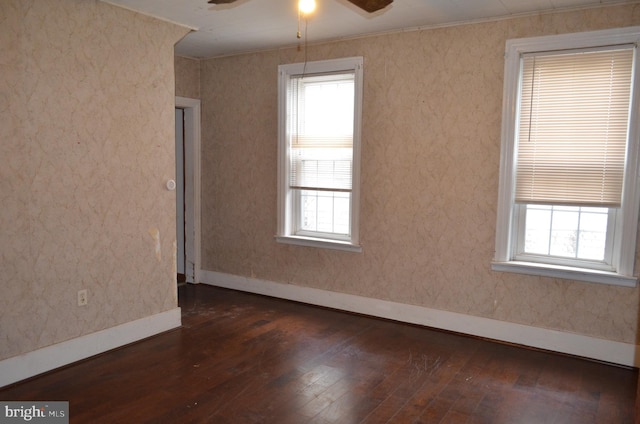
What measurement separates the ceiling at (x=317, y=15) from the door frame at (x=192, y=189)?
3.45ft

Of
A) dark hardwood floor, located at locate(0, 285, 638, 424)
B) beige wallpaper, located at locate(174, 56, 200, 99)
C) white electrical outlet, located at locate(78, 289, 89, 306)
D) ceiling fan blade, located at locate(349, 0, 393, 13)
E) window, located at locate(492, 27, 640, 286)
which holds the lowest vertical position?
dark hardwood floor, located at locate(0, 285, 638, 424)

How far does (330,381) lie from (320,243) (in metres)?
1.79

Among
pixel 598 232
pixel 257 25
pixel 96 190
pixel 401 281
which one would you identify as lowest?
pixel 401 281

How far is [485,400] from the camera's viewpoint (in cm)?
296

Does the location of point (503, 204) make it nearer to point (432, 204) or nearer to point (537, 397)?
point (432, 204)

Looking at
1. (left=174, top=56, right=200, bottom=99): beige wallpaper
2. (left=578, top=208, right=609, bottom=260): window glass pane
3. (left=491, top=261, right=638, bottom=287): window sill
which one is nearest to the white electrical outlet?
(left=174, top=56, right=200, bottom=99): beige wallpaper

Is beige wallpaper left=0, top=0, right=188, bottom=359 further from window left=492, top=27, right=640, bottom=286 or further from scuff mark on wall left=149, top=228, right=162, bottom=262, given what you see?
window left=492, top=27, right=640, bottom=286

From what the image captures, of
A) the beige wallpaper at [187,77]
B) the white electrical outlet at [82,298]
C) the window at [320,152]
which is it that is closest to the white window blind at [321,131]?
the window at [320,152]

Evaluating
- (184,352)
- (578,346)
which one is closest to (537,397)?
(578,346)

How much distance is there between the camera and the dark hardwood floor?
109 inches

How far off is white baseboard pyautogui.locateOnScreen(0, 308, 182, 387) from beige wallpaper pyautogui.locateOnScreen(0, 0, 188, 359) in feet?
0.19

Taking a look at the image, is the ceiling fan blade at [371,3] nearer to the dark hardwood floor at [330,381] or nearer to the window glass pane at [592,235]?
the dark hardwood floor at [330,381]

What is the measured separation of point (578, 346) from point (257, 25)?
12.2 ft

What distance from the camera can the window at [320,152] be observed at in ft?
14.9
